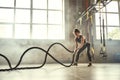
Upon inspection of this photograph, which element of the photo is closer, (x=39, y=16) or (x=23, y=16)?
(x=23, y=16)

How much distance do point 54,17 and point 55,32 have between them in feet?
1.84

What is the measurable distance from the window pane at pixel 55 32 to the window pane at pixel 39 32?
181 millimetres

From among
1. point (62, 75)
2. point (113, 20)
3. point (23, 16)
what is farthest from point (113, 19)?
point (62, 75)

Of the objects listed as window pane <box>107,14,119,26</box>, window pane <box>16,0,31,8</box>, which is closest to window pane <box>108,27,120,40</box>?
window pane <box>107,14,119,26</box>

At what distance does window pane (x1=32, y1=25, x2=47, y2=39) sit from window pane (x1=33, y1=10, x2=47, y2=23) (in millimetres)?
220

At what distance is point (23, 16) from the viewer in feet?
22.2

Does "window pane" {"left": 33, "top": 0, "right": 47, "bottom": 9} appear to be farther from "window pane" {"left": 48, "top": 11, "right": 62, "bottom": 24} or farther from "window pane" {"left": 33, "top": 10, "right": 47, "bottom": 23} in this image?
"window pane" {"left": 48, "top": 11, "right": 62, "bottom": 24}

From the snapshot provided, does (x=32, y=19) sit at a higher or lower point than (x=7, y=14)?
lower

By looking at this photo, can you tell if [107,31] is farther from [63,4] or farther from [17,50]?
[17,50]

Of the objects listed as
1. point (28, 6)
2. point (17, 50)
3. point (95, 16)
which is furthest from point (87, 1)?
point (17, 50)

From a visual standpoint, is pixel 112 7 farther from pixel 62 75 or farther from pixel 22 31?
pixel 62 75

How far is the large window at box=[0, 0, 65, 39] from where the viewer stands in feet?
21.7

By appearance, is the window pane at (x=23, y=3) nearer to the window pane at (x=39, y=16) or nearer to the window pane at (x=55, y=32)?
the window pane at (x=39, y=16)

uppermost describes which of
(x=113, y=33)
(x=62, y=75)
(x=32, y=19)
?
(x=32, y=19)
